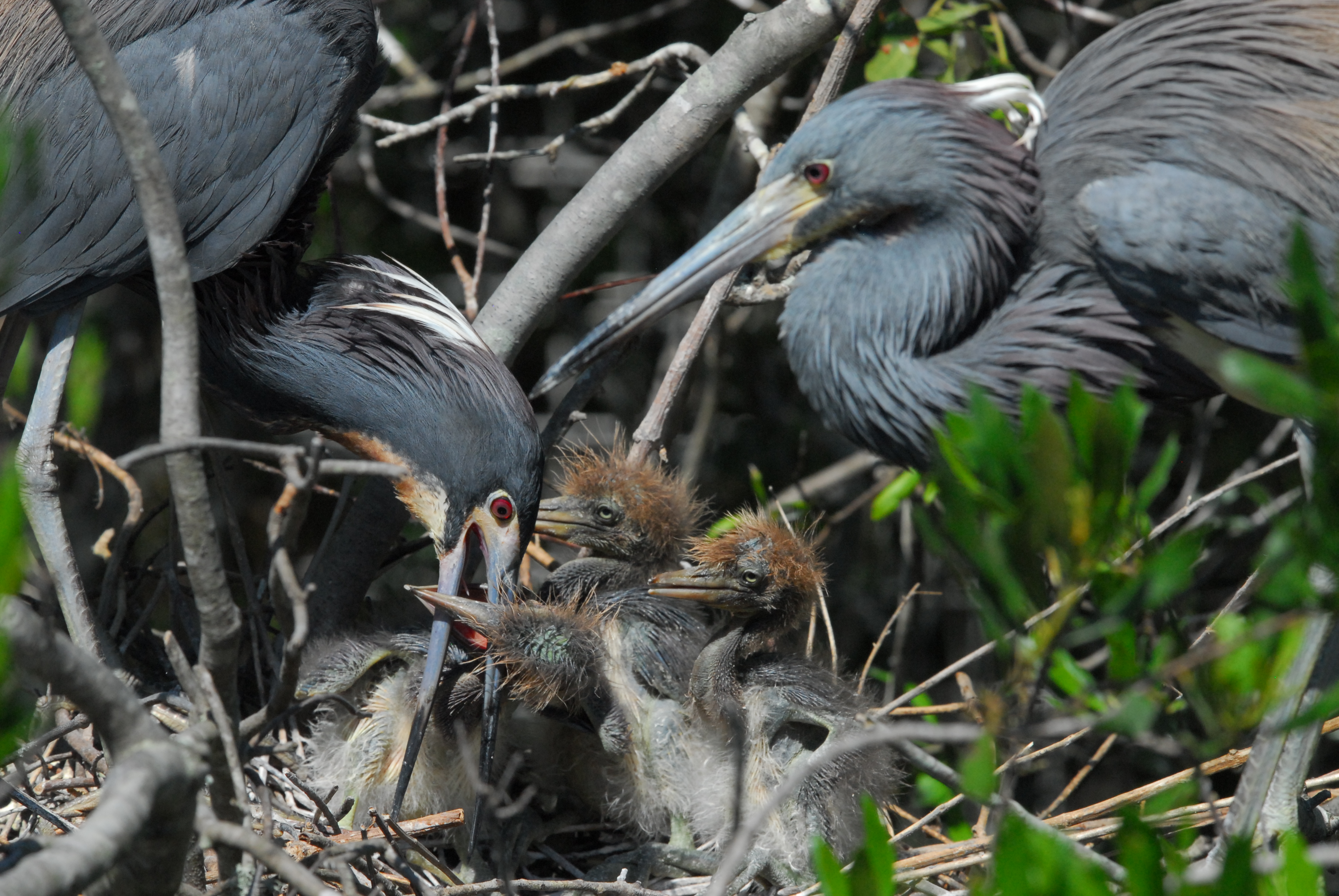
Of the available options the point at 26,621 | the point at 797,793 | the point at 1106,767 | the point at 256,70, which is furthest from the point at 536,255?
the point at 1106,767

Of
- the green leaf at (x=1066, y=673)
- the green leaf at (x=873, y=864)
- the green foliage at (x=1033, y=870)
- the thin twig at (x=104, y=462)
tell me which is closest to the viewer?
the green foliage at (x=1033, y=870)

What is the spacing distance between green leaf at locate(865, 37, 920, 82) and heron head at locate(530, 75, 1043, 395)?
481 millimetres

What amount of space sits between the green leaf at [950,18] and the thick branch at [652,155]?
13.7 inches

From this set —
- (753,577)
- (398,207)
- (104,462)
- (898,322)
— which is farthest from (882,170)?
(104,462)

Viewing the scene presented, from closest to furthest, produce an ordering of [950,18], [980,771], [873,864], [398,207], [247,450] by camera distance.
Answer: [980,771]
[873,864]
[247,450]
[950,18]
[398,207]

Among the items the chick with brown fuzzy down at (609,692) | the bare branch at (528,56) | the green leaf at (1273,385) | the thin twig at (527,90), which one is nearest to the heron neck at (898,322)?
the chick with brown fuzzy down at (609,692)

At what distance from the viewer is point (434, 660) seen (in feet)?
8.41

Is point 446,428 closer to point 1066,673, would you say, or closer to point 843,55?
point 843,55

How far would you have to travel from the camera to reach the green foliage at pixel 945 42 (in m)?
3.06

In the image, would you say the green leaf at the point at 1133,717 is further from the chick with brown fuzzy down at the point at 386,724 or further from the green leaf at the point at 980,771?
the chick with brown fuzzy down at the point at 386,724

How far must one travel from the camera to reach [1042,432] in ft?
3.85

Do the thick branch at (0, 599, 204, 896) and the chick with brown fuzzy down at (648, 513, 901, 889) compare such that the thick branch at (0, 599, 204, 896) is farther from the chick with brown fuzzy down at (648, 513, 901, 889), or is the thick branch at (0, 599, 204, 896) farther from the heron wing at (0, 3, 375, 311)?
the heron wing at (0, 3, 375, 311)

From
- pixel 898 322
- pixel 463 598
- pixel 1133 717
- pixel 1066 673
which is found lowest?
pixel 1066 673

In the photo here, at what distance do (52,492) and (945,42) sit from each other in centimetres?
253
